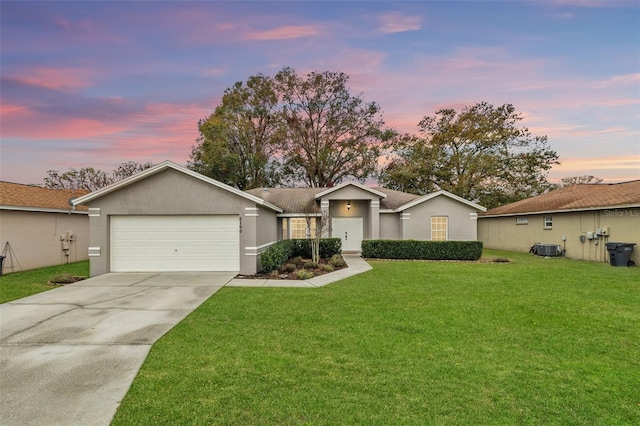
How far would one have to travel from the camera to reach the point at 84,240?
57.9 feet

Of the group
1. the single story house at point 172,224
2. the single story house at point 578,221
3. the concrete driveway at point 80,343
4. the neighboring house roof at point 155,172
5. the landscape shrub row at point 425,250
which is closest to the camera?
the concrete driveway at point 80,343

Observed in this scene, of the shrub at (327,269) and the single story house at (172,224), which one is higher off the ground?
the single story house at (172,224)

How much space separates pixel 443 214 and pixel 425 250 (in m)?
3.68

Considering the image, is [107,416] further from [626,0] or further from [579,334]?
[626,0]

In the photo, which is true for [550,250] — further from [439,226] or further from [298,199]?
[298,199]

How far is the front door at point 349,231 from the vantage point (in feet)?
65.5

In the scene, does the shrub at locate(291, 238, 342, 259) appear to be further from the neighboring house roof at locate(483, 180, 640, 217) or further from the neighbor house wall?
the neighboring house roof at locate(483, 180, 640, 217)

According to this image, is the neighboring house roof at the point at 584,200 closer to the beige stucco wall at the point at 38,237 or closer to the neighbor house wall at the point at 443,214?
the neighbor house wall at the point at 443,214

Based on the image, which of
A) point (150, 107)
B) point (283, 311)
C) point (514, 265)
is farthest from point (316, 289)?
point (150, 107)

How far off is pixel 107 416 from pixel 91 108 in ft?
60.3

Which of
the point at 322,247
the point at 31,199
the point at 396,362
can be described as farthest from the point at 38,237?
the point at 396,362

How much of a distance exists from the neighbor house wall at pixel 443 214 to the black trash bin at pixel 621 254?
6.15m

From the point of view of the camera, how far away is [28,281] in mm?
11070

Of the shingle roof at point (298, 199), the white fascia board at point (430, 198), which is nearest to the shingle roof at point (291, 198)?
the shingle roof at point (298, 199)
